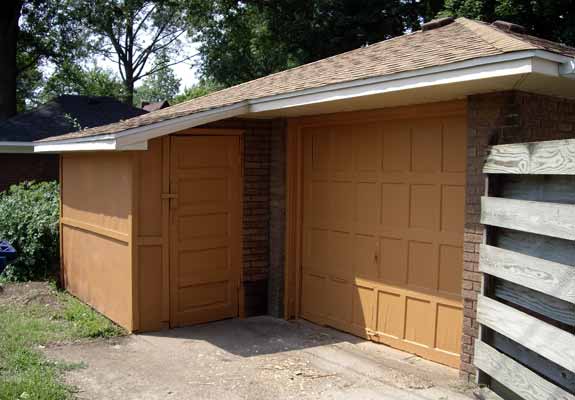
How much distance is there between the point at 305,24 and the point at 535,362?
19.3 m

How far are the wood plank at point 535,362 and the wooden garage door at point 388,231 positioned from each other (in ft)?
3.95

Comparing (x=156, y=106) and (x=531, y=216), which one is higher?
(x=156, y=106)

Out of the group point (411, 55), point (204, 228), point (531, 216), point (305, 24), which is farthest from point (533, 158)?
point (305, 24)

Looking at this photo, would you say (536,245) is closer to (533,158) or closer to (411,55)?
(533,158)

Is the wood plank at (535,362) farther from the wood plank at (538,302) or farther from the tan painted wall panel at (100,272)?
the tan painted wall panel at (100,272)

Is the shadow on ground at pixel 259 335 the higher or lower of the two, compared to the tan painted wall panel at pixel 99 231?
lower

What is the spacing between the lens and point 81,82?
115 feet

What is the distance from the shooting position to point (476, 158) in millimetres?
5746

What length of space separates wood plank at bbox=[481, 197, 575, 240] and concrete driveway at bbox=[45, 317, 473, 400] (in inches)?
61.6

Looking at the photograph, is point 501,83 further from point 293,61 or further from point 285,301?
point 293,61

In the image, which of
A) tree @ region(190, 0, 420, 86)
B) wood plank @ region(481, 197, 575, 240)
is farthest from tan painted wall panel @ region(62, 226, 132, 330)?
tree @ region(190, 0, 420, 86)

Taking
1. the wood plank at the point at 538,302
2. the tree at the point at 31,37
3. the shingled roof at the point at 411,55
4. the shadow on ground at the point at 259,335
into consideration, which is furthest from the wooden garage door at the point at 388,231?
the tree at the point at 31,37

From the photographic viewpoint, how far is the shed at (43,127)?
56.7 ft

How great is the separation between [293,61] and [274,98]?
57.7 ft
